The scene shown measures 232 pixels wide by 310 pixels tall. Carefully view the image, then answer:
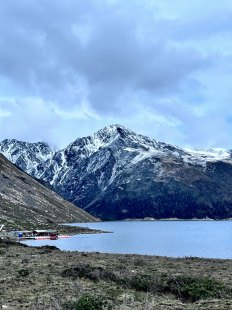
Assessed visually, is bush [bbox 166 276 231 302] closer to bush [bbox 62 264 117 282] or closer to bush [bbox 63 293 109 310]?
bush [bbox 62 264 117 282]

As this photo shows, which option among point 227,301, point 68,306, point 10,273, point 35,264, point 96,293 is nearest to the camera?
point 68,306

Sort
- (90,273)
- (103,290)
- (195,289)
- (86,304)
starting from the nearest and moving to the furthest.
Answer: (86,304), (103,290), (195,289), (90,273)

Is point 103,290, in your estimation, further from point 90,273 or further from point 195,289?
point 90,273

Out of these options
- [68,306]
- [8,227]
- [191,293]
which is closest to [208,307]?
[191,293]

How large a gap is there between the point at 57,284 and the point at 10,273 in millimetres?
5305

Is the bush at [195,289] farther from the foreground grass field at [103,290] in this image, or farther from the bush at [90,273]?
the bush at [90,273]

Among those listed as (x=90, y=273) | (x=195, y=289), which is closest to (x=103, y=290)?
(x=195, y=289)

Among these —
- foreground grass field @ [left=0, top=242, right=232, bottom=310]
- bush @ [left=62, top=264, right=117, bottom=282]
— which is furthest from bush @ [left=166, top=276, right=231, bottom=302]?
bush @ [left=62, top=264, right=117, bottom=282]

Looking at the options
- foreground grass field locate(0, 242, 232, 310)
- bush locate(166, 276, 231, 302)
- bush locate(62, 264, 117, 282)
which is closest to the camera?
foreground grass field locate(0, 242, 232, 310)

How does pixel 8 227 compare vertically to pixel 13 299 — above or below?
above

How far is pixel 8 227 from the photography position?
18850 cm

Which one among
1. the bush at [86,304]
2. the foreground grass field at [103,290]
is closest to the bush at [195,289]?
the foreground grass field at [103,290]

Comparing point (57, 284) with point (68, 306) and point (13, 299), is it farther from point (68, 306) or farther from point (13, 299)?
point (68, 306)

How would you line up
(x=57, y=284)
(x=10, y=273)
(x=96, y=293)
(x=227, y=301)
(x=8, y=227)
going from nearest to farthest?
(x=227, y=301) → (x=96, y=293) → (x=57, y=284) → (x=10, y=273) → (x=8, y=227)
